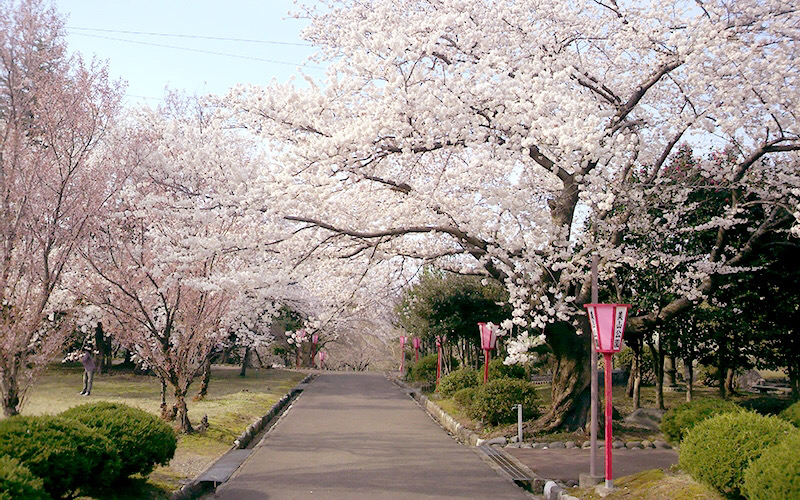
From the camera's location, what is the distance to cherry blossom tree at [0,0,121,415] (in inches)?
346

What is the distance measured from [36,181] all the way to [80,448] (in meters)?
4.22

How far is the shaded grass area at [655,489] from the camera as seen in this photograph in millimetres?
7375

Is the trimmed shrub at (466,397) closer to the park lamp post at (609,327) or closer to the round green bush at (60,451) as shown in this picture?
the park lamp post at (609,327)

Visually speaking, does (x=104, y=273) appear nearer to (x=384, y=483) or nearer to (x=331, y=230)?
(x=331, y=230)

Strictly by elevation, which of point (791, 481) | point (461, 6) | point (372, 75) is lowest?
point (791, 481)

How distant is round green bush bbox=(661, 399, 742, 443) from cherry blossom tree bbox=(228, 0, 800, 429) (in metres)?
2.64

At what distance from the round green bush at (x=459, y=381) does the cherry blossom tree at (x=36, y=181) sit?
41.8 ft

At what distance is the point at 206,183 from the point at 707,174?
990cm

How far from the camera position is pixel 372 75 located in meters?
11.4

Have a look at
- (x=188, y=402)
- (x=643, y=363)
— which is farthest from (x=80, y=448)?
(x=643, y=363)

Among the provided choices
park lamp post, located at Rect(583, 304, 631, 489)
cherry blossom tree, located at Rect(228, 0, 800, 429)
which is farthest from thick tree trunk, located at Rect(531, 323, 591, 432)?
park lamp post, located at Rect(583, 304, 631, 489)

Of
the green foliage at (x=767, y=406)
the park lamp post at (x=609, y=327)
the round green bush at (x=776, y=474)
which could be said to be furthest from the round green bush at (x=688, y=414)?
the green foliage at (x=767, y=406)

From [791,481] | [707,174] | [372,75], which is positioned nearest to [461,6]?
[372,75]

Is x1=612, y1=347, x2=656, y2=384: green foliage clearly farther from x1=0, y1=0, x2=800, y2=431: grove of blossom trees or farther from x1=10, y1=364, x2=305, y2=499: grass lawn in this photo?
x1=10, y1=364, x2=305, y2=499: grass lawn
